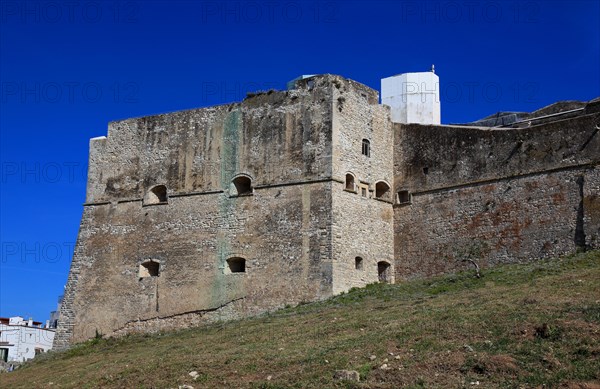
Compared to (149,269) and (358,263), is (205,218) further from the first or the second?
(358,263)

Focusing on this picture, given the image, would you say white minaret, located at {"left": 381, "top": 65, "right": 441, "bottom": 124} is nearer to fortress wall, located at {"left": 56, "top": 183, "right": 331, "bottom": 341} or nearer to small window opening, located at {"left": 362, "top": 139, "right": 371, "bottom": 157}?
small window opening, located at {"left": 362, "top": 139, "right": 371, "bottom": 157}

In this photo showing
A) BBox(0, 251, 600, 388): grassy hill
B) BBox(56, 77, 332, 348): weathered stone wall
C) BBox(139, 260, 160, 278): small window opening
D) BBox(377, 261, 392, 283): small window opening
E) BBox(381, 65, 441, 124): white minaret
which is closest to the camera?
BBox(0, 251, 600, 388): grassy hill

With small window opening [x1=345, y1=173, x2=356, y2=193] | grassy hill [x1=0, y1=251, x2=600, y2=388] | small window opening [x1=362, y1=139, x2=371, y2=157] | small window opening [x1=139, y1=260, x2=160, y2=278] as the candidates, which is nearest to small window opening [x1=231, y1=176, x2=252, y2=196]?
small window opening [x1=345, y1=173, x2=356, y2=193]

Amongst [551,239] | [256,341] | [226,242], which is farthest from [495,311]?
[226,242]

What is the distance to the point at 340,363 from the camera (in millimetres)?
14312

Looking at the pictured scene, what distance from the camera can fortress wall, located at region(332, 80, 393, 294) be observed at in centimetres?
2397

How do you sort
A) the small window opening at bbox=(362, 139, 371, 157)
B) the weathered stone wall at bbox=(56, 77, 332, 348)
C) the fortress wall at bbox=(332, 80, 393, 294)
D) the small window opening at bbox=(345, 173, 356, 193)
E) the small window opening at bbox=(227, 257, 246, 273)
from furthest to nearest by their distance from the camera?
the small window opening at bbox=(362, 139, 371, 157) → the small window opening at bbox=(227, 257, 246, 273) → the small window opening at bbox=(345, 173, 356, 193) → the weathered stone wall at bbox=(56, 77, 332, 348) → the fortress wall at bbox=(332, 80, 393, 294)

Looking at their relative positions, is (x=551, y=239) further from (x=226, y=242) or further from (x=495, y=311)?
(x=226, y=242)

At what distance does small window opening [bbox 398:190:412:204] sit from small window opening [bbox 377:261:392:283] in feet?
6.83

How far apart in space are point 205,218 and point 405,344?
40.3ft

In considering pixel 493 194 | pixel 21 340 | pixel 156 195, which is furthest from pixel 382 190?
pixel 21 340

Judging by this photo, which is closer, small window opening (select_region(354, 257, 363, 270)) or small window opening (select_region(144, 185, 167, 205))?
small window opening (select_region(354, 257, 363, 270))

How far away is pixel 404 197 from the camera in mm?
25906

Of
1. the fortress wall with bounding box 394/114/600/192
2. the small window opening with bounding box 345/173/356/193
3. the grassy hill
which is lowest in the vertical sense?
the grassy hill
